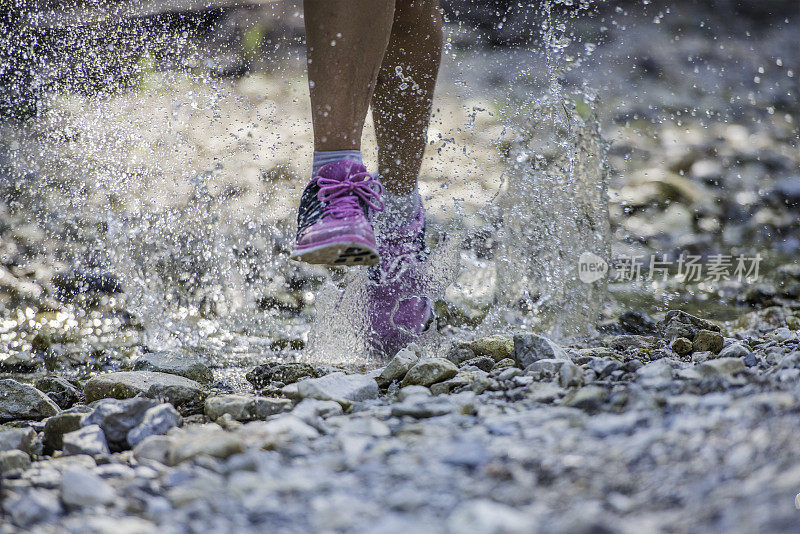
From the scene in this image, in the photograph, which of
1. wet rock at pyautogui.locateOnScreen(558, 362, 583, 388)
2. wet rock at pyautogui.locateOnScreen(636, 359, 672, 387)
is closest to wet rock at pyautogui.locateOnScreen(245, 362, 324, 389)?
wet rock at pyautogui.locateOnScreen(558, 362, 583, 388)

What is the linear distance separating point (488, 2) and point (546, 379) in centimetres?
476

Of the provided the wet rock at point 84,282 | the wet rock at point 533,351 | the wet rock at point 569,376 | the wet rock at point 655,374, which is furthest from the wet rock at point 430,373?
the wet rock at point 84,282

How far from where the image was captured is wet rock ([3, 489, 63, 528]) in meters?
0.74

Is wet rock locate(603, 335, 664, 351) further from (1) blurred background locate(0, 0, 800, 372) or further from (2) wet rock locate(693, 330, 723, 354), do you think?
(1) blurred background locate(0, 0, 800, 372)

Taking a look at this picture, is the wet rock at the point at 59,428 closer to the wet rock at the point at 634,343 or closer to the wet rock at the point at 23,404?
the wet rock at the point at 23,404

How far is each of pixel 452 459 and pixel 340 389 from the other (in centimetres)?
54

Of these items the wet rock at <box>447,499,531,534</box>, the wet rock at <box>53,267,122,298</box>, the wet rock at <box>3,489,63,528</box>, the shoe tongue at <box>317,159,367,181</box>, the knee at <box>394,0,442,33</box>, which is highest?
the knee at <box>394,0,442,33</box>

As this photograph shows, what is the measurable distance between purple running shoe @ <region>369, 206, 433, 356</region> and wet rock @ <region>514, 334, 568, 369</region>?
1.58 feet

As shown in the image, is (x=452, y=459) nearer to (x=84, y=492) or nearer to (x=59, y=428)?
(x=84, y=492)

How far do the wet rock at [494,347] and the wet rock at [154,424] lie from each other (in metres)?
0.81

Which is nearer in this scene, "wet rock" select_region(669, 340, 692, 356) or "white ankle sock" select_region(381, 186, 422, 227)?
"wet rock" select_region(669, 340, 692, 356)

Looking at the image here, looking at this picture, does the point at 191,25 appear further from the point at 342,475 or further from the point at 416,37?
the point at 342,475

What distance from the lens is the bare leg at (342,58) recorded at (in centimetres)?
150

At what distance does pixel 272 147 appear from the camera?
3.70 metres
